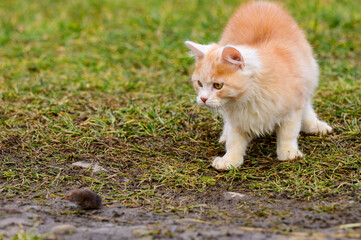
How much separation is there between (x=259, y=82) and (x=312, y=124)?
925mm

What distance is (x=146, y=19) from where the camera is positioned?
6855 millimetres

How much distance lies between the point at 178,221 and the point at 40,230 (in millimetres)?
740

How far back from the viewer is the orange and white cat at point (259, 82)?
324cm

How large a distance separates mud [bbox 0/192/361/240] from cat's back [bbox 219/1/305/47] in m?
1.29

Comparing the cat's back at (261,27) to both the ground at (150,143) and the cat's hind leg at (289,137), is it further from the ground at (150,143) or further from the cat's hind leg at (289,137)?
the ground at (150,143)

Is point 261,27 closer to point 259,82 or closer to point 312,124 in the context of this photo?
point 259,82

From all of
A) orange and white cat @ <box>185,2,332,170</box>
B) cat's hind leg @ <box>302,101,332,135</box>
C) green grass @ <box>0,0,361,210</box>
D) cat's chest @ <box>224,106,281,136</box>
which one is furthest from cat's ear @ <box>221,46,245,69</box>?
cat's hind leg @ <box>302,101,332,135</box>

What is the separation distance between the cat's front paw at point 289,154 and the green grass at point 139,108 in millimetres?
50

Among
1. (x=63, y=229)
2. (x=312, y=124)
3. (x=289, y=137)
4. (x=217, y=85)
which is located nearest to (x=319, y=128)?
(x=312, y=124)

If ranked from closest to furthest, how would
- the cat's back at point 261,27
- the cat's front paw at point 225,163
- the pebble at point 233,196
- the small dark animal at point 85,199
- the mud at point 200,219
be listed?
the mud at point 200,219 < the small dark animal at point 85,199 < the pebble at point 233,196 < the cat's front paw at point 225,163 < the cat's back at point 261,27

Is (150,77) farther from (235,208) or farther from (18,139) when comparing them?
(235,208)

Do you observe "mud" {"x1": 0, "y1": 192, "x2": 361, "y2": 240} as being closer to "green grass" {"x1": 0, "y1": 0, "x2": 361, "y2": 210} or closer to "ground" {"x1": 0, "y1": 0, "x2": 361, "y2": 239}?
"ground" {"x1": 0, "y1": 0, "x2": 361, "y2": 239}

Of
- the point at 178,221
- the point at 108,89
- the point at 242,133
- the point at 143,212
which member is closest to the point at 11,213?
the point at 143,212

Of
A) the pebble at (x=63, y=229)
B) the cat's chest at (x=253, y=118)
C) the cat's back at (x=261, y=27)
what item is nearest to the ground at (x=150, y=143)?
the pebble at (x=63, y=229)
